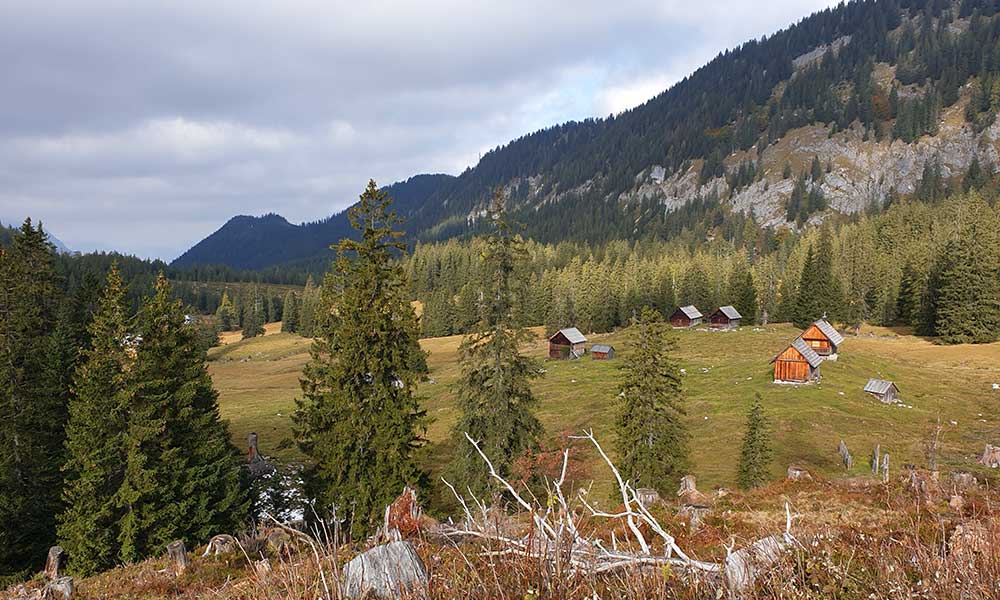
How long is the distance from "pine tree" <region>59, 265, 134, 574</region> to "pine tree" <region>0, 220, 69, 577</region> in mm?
3244

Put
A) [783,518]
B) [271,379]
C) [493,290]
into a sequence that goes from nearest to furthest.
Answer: [783,518], [493,290], [271,379]

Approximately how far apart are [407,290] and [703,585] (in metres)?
20.1

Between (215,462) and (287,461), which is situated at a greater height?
(215,462)

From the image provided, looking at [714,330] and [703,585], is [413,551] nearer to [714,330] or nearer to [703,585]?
[703,585]

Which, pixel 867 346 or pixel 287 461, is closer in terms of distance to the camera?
pixel 287 461

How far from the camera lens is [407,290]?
74.4 ft

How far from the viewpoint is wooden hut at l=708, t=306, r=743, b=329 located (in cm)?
9375

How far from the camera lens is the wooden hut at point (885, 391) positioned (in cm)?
4475

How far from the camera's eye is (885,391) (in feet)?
147

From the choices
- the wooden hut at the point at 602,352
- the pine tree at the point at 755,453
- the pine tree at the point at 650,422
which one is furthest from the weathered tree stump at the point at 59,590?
the wooden hut at the point at 602,352

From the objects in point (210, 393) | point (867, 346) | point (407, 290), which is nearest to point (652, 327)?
point (407, 290)

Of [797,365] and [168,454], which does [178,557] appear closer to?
[168,454]

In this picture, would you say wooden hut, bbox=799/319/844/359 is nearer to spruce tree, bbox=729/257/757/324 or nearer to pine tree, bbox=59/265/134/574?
spruce tree, bbox=729/257/757/324

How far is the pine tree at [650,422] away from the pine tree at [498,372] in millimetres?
5612
